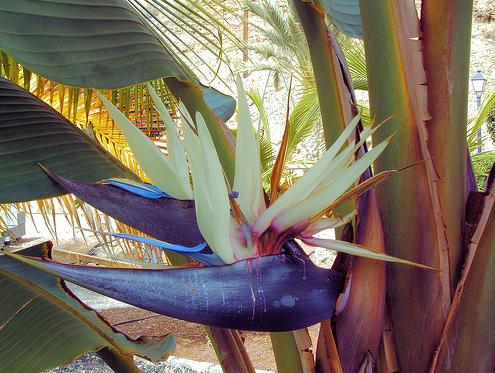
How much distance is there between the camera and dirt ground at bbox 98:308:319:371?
12.0 feet

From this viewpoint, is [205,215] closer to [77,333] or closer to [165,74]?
[165,74]

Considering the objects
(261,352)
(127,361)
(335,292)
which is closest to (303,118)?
(261,352)

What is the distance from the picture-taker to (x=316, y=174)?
0.49m

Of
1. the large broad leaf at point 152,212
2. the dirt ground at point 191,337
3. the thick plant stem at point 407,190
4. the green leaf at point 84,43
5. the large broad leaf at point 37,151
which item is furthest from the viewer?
the dirt ground at point 191,337

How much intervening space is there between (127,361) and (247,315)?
1.82ft

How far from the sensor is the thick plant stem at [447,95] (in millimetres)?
651

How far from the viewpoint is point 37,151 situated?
2.95 feet

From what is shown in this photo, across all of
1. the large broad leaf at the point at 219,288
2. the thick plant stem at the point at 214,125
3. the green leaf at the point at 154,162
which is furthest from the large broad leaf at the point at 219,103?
the large broad leaf at the point at 219,288

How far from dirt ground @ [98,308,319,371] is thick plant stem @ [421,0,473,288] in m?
2.82

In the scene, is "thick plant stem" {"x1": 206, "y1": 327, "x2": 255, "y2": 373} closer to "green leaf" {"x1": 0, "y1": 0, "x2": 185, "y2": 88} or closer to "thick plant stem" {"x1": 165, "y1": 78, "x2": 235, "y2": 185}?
"thick plant stem" {"x1": 165, "y1": 78, "x2": 235, "y2": 185}

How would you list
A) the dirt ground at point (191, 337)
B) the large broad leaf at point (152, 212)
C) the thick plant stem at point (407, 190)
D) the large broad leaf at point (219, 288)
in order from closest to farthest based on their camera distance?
the large broad leaf at point (219, 288) → the large broad leaf at point (152, 212) → the thick plant stem at point (407, 190) → the dirt ground at point (191, 337)

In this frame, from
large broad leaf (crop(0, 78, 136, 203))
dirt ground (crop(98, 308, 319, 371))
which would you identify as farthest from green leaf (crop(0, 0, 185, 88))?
dirt ground (crop(98, 308, 319, 371))

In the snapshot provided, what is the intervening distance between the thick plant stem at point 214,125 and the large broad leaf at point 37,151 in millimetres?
174

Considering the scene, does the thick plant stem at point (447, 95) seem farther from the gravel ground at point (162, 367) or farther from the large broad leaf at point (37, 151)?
the gravel ground at point (162, 367)
